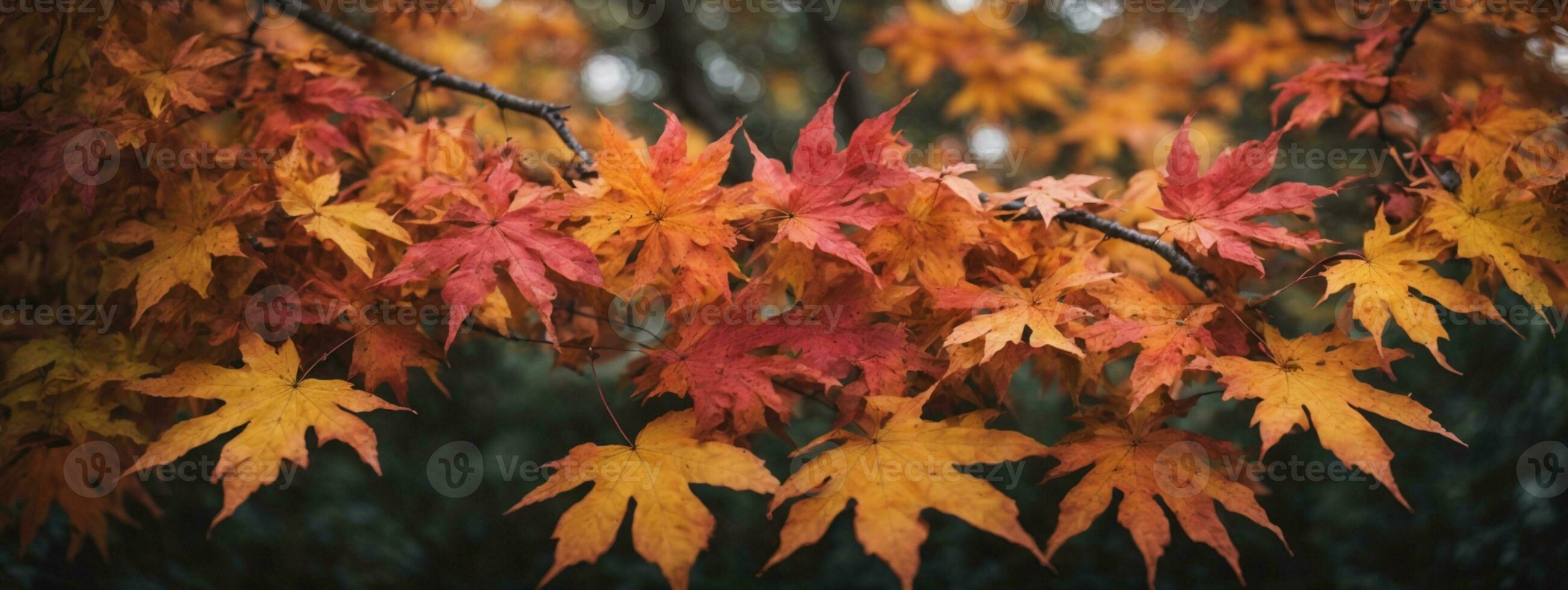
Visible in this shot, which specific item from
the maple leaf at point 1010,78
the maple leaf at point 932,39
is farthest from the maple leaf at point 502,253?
the maple leaf at point 1010,78

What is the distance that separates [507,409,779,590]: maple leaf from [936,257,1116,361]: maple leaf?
0.41 metres

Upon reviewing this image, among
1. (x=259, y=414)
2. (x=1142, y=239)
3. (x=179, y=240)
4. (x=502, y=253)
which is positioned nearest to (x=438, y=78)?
(x=179, y=240)

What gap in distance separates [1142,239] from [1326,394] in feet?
1.34

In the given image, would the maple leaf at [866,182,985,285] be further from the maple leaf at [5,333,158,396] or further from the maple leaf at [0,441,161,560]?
the maple leaf at [0,441,161,560]

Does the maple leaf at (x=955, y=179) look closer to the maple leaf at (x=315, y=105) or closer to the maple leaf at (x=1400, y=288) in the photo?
the maple leaf at (x=1400, y=288)

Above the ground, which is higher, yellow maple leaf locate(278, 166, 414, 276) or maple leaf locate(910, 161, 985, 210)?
maple leaf locate(910, 161, 985, 210)

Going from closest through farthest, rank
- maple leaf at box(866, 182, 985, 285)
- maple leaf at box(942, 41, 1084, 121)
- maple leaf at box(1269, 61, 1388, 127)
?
1. maple leaf at box(866, 182, 985, 285)
2. maple leaf at box(1269, 61, 1388, 127)
3. maple leaf at box(942, 41, 1084, 121)

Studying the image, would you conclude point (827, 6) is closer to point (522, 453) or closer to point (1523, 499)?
point (522, 453)

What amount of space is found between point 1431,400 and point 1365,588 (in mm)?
1044

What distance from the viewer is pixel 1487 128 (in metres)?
1.73

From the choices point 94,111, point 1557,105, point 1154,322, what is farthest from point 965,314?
point 1557,105

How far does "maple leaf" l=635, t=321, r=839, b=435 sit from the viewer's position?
1.35 metres

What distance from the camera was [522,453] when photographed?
4.83 meters

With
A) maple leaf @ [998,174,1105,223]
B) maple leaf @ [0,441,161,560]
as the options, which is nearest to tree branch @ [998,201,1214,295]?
maple leaf @ [998,174,1105,223]
